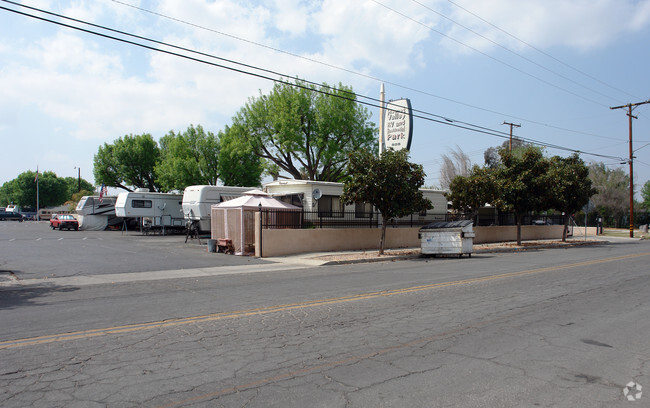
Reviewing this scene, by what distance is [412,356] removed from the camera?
5.64 metres

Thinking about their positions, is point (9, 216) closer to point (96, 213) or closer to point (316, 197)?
point (96, 213)

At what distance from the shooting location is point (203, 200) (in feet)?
98.1

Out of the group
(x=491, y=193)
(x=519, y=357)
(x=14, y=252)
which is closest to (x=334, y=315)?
(x=519, y=357)

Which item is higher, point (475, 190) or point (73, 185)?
point (73, 185)

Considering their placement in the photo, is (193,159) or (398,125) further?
(193,159)

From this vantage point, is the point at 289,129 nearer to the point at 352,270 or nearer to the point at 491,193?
the point at 491,193

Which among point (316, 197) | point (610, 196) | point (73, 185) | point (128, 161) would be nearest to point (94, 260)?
point (316, 197)

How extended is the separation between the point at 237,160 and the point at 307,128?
7.20 meters

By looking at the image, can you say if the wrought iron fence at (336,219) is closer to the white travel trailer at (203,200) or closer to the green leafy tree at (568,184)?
the green leafy tree at (568,184)

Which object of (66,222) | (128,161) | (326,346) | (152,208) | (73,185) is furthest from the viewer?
(73,185)

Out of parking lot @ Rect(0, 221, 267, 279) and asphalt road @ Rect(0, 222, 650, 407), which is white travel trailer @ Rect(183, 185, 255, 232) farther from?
asphalt road @ Rect(0, 222, 650, 407)

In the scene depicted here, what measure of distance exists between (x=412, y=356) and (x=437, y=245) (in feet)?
52.0

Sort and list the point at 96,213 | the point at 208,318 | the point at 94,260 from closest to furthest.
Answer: the point at 208,318 → the point at 94,260 → the point at 96,213

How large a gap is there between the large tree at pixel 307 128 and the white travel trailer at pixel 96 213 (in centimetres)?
1342
